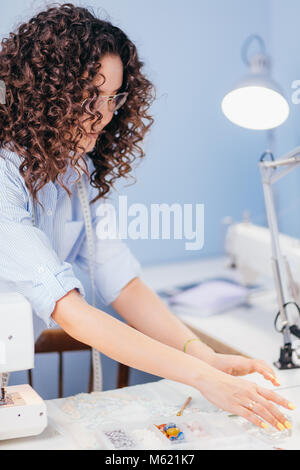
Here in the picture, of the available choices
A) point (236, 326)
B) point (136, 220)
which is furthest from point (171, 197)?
point (236, 326)

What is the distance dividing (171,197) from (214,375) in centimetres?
118

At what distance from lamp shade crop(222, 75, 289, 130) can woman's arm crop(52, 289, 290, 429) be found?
0.54 m

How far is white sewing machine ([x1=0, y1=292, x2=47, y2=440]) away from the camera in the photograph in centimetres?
96

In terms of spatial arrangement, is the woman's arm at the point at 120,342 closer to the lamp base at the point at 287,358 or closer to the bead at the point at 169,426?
the bead at the point at 169,426

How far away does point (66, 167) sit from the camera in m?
1.20

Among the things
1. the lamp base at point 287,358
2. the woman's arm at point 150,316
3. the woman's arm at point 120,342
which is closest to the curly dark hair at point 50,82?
the woman's arm at point 120,342

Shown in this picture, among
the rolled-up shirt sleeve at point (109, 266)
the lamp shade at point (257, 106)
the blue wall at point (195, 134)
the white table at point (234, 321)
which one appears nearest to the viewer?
the lamp shade at point (257, 106)

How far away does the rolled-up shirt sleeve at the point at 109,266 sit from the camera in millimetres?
1434

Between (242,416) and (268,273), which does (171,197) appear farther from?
(242,416)

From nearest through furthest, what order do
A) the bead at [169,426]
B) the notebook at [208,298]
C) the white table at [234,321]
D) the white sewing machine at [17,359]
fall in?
1. the white sewing machine at [17,359]
2. the bead at [169,426]
3. the white table at [234,321]
4. the notebook at [208,298]

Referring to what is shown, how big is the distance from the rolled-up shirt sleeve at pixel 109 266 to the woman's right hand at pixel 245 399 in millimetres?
423

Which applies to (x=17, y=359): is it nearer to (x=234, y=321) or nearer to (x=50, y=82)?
(x=50, y=82)

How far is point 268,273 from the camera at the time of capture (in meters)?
1.89

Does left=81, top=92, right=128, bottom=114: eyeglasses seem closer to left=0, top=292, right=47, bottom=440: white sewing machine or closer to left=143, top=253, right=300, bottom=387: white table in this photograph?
left=0, top=292, right=47, bottom=440: white sewing machine
